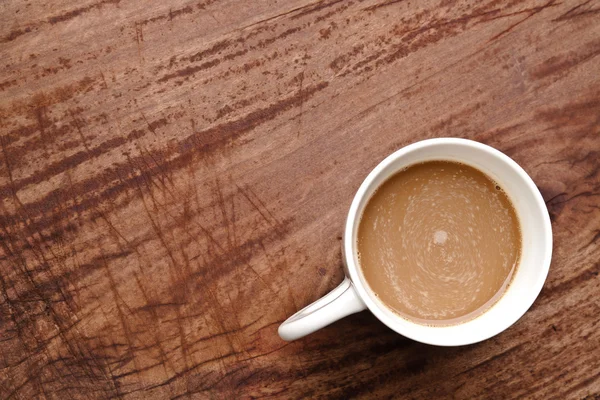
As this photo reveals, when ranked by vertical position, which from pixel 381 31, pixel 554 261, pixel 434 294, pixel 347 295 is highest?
pixel 381 31

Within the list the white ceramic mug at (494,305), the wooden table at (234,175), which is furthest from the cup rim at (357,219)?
the wooden table at (234,175)

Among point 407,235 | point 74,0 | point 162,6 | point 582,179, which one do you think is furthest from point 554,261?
point 74,0

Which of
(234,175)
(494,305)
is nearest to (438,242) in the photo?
(494,305)

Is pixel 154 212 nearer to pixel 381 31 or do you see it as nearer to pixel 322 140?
pixel 322 140

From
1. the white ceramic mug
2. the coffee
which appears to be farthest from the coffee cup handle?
the coffee

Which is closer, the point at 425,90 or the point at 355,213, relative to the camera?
the point at 355,213

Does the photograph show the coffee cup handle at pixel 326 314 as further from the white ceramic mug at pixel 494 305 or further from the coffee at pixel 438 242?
the coffee at pixel 438 242

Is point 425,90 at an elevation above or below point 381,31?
below
